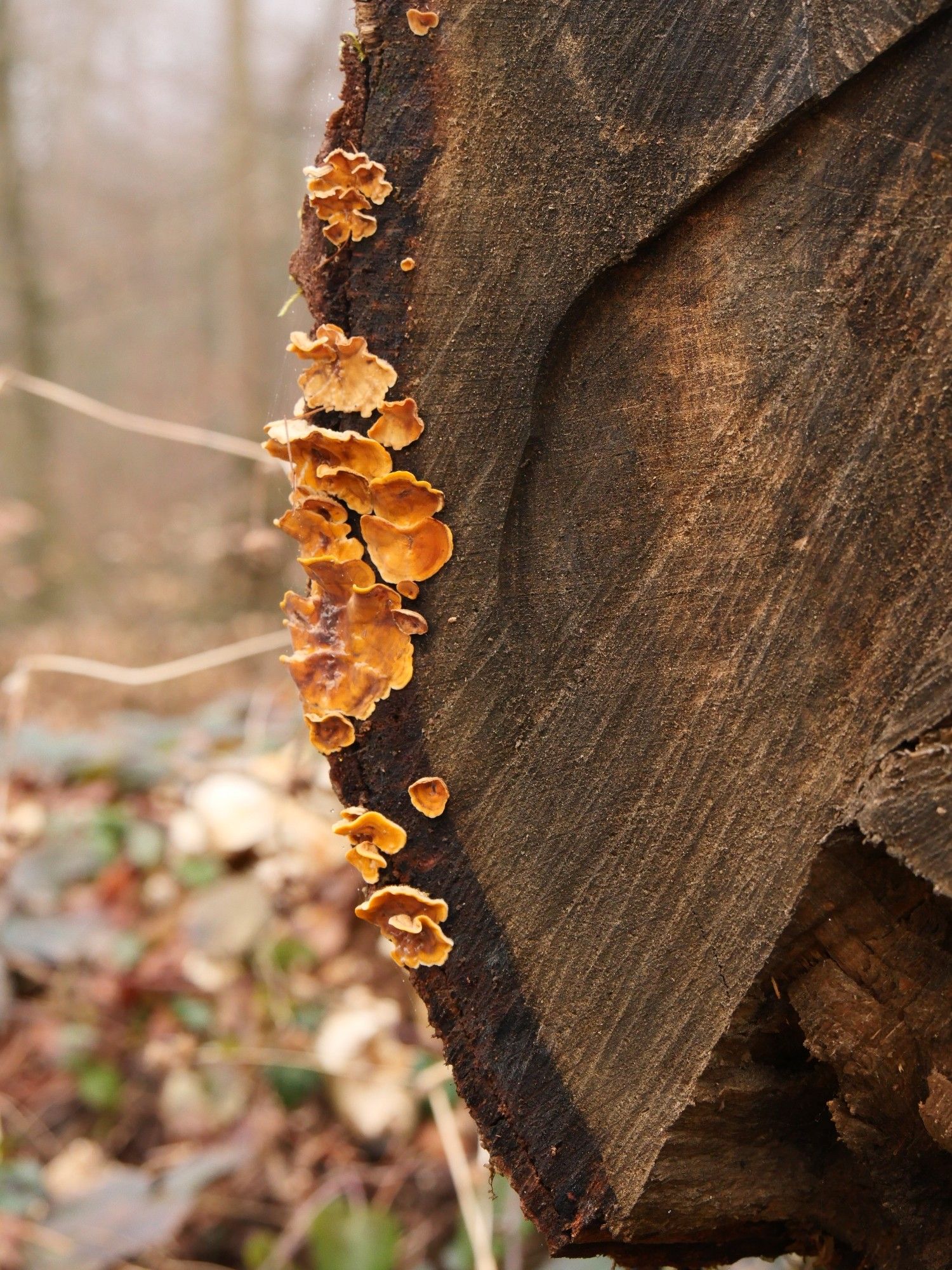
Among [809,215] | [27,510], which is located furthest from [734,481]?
[27,510]

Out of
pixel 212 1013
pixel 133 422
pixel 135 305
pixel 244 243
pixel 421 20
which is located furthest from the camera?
pixel 135 305

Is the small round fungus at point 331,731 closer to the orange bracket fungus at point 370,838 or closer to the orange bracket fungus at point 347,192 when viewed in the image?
the orange bracket fungus at point 370,838

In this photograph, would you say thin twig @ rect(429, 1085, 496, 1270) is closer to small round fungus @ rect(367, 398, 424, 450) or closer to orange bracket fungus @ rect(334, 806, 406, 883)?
orange bracket fungus @ rect(334, 806, 406, 883)

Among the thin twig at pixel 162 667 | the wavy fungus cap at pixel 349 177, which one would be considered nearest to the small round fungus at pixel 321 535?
the wavy fungus cap at pixel 349 177

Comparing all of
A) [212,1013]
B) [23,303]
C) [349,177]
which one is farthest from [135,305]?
[349,177]

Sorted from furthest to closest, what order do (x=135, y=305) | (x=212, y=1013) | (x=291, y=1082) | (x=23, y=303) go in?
1. (x=135, y=305)
2. (x=23, y=303)
3. (x=212, y=1013)
4. (x=291, y=1082)

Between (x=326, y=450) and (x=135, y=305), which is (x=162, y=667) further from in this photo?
(x=135, y=305)
